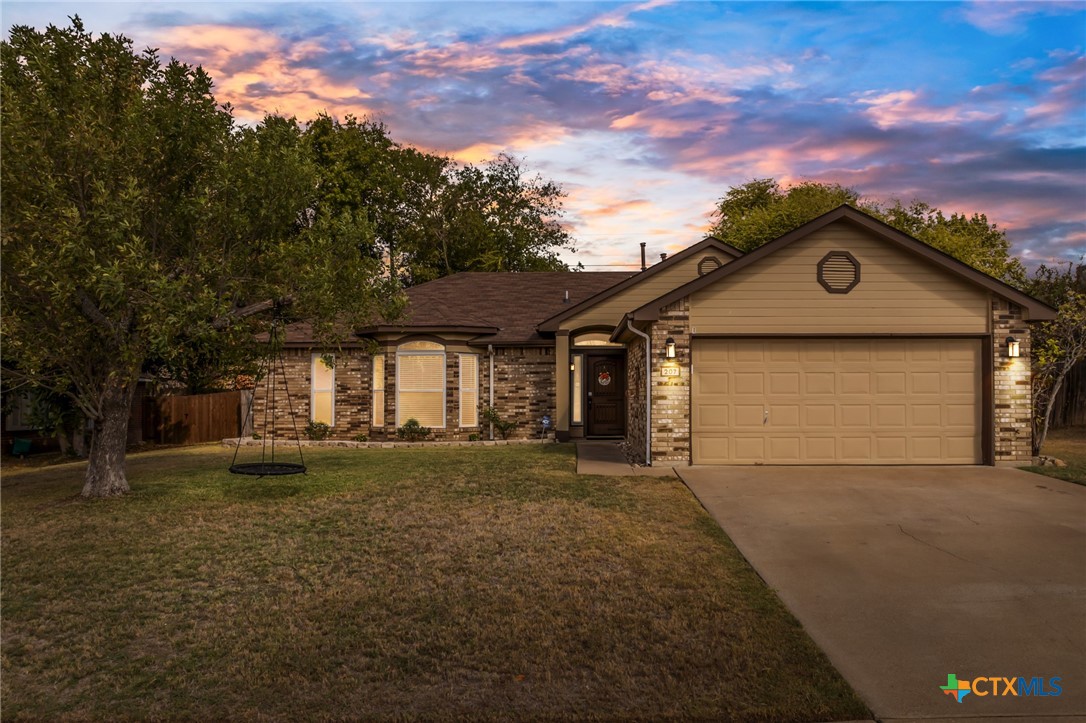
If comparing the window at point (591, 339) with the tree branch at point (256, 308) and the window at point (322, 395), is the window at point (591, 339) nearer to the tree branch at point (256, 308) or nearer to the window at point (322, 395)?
the window at point (322, 395)

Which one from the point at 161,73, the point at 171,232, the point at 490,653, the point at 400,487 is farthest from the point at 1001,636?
the point at 161,73

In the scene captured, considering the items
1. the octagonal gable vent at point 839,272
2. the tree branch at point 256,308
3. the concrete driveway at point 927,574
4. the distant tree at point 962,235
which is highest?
the distant tree at point 962,235

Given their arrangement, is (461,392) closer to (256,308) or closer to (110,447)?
(256,308)

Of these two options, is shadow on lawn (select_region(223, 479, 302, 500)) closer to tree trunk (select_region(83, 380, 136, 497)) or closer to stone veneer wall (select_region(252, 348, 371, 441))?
tree trunk (select_region(83, 380, 136, 497))

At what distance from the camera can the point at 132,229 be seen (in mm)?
9992

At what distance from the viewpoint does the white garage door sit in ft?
45.5

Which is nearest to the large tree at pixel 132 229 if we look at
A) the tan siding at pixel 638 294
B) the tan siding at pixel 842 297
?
the tan siding at pixel 842 297

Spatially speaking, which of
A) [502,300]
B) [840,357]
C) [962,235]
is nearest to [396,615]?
[840,357]

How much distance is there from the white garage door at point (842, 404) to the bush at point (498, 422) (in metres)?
6.79

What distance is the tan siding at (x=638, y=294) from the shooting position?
19406 mm

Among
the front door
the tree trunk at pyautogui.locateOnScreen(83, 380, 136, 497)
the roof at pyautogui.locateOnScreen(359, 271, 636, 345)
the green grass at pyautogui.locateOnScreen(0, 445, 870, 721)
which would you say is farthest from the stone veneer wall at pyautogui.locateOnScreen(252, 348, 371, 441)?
the green grass at pyautogui.locateOnScreen(0, 445, 870, 721)

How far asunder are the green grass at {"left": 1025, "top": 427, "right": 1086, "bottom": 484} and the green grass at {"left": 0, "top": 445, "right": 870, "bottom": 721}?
7.47 metres

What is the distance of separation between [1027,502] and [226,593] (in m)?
10.5

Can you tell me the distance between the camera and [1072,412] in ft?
72.8
